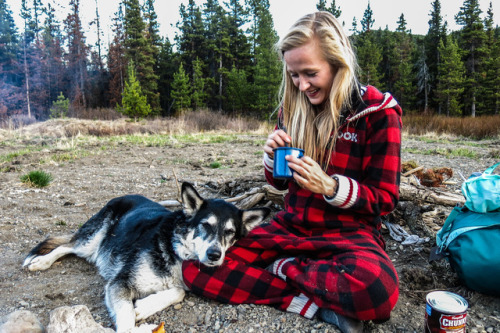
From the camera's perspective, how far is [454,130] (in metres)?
18.3

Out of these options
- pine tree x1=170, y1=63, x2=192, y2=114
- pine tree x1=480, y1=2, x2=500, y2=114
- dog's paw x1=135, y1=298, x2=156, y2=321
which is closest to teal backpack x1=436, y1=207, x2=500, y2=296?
dog's paw x1=135, y1=298, x2=156, y2=321

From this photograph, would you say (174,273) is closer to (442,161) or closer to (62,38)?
(442,161)

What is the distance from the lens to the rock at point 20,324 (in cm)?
183

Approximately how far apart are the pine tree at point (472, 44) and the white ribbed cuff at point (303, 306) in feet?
147

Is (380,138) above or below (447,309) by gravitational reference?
above

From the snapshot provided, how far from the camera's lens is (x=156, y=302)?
2.49m

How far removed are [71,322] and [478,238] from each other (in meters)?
2.77

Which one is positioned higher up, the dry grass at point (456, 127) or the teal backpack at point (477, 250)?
the dry grass at point (456, 127)

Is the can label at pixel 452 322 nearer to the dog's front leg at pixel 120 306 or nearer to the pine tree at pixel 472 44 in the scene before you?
the dog's front leg at pixel 120 306

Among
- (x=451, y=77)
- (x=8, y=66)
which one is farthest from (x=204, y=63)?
(x=451, y=77)

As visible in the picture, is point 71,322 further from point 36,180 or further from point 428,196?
point 36,180

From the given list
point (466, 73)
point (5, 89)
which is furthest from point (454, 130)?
point (5, 89)

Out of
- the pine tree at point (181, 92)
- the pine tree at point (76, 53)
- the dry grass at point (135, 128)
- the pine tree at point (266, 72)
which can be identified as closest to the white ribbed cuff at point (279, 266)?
the dry grass at point (135, 128)

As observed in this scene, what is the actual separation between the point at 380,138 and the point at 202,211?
5.08 feet
